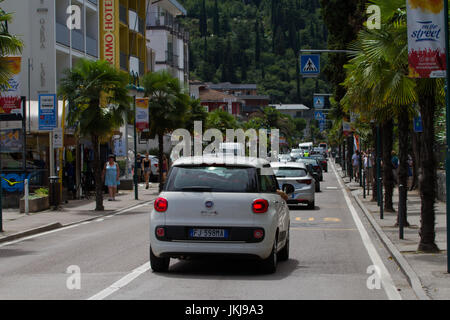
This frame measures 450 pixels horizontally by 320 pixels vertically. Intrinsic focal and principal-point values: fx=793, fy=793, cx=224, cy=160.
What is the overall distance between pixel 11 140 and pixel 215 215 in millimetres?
18326

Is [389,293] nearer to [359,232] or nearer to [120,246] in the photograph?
[120,246]

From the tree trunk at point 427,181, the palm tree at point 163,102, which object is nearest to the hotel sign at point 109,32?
the palm tree at point 163,102

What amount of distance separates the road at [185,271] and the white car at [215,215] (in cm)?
42

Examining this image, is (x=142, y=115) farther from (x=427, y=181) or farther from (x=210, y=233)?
(x=210, y=233)

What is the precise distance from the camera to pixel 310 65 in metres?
30.7

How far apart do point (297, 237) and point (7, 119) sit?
13.4 metres

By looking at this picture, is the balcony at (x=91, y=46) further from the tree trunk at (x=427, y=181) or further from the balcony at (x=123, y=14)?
the tree trunk at (x=427, y=181)

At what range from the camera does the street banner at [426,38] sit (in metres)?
11.6

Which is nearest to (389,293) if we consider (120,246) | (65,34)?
(120,246)

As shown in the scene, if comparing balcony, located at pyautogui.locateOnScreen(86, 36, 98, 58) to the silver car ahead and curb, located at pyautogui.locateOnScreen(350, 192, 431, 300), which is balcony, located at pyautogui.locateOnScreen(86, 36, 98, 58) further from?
curb, located at pyautogui.locateOnScreen(350, 192, 431, 300)

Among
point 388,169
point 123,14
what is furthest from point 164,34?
point 388,169

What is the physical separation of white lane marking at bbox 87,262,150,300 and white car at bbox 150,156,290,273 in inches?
16.4

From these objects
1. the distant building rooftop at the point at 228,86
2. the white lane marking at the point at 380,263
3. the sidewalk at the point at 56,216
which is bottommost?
the sidewalk at the point at 56,216

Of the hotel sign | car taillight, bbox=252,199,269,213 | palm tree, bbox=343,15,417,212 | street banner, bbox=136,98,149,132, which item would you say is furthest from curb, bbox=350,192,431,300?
the hotel sign
